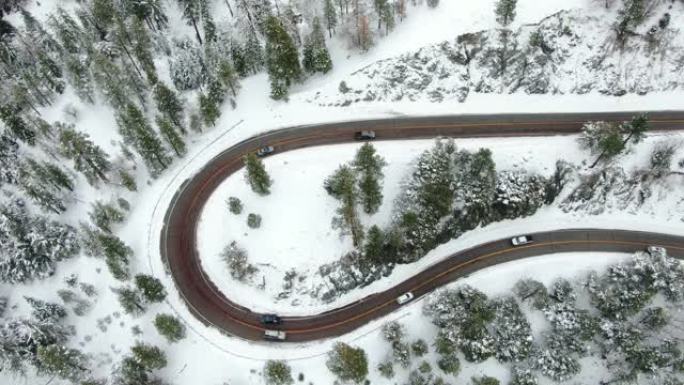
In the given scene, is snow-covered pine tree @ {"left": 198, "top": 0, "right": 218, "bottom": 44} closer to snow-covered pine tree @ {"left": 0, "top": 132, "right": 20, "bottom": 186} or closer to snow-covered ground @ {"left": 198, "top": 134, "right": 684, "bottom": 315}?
snow-covered ground @ {"left": 198, "top": 134, "right": 684, "bottom": 315}

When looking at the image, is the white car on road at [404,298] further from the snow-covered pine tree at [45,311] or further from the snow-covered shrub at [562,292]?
the snow-covered pine tree at [45,311]

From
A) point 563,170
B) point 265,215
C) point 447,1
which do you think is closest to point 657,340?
point 563,170

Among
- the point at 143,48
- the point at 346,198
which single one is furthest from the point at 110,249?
the point at 143,48

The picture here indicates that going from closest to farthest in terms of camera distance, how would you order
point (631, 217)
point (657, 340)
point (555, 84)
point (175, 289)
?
point (657, 340), point (175, 289), point (631, 217), point (555, 84)

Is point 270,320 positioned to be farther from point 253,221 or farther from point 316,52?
point 316,52

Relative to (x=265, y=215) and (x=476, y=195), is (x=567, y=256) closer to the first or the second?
(x=476, y=195)

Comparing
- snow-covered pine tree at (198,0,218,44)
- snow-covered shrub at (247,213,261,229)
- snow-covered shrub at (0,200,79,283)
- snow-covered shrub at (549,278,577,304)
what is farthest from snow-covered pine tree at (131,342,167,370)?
snow-covered shrub at (549,278,577,304)
